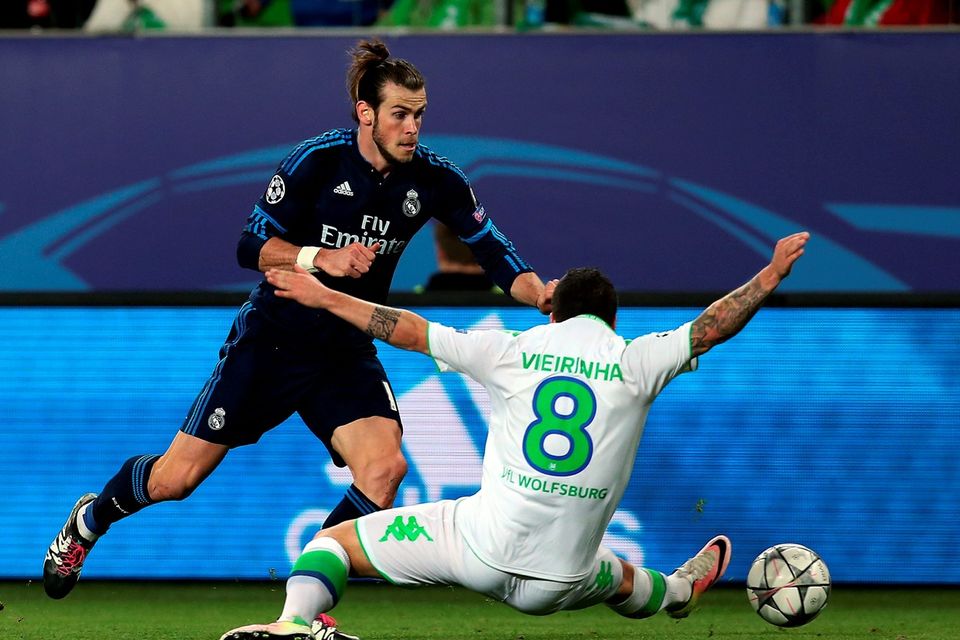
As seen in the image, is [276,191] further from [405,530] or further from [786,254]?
[786,254]

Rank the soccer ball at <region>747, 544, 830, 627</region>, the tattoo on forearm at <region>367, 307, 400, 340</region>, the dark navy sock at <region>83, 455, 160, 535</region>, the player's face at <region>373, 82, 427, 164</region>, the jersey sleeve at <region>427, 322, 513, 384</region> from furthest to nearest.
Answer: the dark navy sock at <region>83, 455, 160, 535</region>
the player's face at <region>373, 82, 427, 164</region>
the soccer ball at <region>747, 544, 830, 627</region>
the tattoo on forearm at <region>367, 307, 400, 340</region>
the jersey sleeve at <region>427, 322, 513, 384</region>

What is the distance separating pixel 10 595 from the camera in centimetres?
652

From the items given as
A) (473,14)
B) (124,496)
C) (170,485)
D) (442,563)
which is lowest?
(124,496)

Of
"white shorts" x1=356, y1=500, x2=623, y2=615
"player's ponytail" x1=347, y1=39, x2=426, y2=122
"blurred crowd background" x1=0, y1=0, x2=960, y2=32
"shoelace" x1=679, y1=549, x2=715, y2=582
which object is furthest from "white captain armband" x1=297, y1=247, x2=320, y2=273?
"blurred crowd background" x1=0, y1=0, x2=960, y2=32

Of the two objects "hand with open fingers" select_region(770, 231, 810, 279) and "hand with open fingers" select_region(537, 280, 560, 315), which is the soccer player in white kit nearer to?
"hand with open fingers" select_region(770, 231, 810, 279)

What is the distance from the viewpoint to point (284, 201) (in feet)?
17.3

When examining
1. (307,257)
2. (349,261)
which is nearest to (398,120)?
(307,257)

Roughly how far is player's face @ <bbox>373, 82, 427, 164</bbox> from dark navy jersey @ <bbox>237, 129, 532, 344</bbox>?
15 cm

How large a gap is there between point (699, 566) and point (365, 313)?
5.41 feet

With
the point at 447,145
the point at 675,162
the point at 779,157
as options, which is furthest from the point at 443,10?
A: the point at 779,157

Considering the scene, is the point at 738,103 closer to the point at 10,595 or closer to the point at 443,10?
the point at 443,10

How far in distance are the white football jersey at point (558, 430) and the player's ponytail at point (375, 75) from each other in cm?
130

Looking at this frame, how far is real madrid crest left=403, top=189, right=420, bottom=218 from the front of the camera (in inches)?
213

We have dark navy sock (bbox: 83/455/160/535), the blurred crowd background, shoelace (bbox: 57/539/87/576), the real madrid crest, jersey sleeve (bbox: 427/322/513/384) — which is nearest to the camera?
jersey sleeve (bbox: 427/322/513/384)
